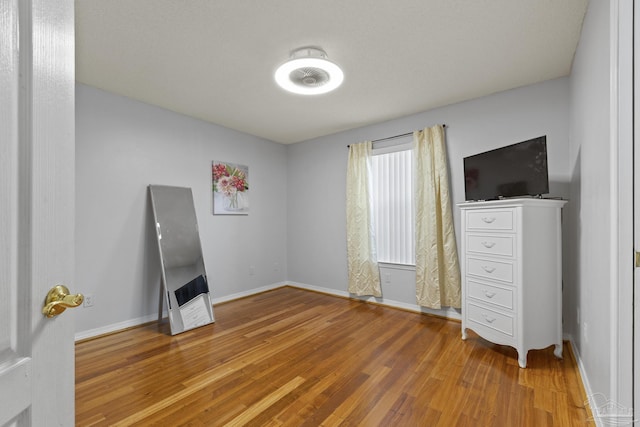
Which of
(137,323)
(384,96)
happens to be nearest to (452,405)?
(384,96)

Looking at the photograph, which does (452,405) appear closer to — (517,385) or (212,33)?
(517,385)

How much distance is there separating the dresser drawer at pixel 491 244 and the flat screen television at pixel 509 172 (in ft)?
1.50

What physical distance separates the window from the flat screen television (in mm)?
832

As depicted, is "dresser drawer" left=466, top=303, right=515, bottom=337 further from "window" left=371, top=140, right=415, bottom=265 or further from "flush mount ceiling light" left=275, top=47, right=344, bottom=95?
"flush mount ceiling light" left=275, top=47, right=344, bottom=95

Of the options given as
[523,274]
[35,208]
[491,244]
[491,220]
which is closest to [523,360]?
[523,274]

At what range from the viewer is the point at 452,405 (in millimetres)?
1805

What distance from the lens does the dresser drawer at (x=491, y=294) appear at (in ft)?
7.73

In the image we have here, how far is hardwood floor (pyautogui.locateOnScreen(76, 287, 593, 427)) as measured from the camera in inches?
67.8

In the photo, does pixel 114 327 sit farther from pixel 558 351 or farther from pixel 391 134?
pixel 558 351

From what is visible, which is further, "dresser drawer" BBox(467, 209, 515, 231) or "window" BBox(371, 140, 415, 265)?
"window" BBox(371, 140, 415, 265)

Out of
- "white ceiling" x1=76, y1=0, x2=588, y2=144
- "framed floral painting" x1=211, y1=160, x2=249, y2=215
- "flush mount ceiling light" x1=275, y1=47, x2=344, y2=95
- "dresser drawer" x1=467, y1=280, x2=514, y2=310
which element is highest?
"white ceiling" x1=76, y1=0, x2=588, y2=144

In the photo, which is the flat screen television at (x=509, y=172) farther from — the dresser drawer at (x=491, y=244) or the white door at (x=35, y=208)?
the white door at (x=35, y=208)

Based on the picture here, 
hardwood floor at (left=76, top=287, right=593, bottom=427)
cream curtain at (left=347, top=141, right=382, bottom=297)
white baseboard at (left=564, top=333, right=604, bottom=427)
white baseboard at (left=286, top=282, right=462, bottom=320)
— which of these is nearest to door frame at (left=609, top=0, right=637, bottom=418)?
white baseboard at (left=564, top=333, right=604, bottom=427)

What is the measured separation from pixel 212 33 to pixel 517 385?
3.26 m
